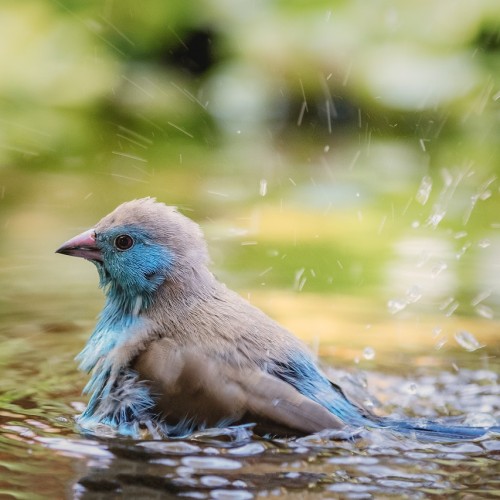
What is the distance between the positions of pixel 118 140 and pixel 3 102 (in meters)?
1.24

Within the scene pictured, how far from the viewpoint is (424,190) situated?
9703 millimetres

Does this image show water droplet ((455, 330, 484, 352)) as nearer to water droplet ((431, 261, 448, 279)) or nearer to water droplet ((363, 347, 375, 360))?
water droplet ((363, 347, 375, 360))

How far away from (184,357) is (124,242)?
64 cm

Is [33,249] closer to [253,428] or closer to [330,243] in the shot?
[330,243]

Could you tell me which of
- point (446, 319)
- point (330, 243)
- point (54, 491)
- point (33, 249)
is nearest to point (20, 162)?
point (33, 249)

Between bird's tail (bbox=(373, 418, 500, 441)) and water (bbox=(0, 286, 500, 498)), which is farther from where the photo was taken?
bird's tail (bbox=(373, 418, 500, 441))

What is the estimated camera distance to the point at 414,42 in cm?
1095

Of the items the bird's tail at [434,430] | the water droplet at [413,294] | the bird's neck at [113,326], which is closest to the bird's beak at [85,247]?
the bird's neck at [113,326]

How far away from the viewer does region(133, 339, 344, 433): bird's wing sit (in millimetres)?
3969

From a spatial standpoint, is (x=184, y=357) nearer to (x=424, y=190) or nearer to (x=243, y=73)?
(x=424, y=190)

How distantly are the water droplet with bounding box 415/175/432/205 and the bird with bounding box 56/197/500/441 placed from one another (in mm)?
5045

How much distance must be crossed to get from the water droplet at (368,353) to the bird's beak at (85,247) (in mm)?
1624

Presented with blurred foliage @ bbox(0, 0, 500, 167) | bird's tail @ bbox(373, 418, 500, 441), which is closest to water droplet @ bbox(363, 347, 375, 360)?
bird's tail @ bbox(373, 418, 500, 441)

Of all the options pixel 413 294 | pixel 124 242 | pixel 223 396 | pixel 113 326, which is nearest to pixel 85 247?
pixel 124 242
